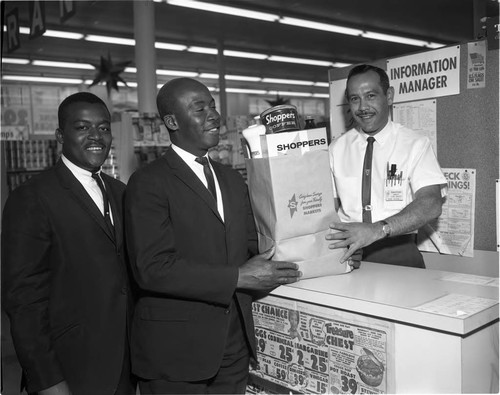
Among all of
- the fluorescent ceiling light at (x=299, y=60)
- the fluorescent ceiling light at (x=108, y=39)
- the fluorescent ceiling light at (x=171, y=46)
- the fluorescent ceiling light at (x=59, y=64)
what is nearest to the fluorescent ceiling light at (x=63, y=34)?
the fluorescent ceiling light at (x=108, y=39)

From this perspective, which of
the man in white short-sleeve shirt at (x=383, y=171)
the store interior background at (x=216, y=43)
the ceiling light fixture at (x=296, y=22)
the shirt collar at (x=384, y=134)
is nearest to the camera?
the man in white short-sleeve shirt at (x=383, y=171)

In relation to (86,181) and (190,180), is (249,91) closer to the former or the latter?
(86,181)

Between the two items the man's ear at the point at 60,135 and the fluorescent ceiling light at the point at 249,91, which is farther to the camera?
the fluorescent ceiling light at the point at 249,91

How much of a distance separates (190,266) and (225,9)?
7.82m

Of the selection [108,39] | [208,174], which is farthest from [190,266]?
[108,39]

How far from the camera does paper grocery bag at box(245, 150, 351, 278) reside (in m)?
1.53

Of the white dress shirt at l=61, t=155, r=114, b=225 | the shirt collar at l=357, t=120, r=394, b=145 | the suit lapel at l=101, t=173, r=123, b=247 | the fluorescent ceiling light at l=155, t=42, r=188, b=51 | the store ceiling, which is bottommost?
the suit lapel at l=101, t=173, r=123, b=247

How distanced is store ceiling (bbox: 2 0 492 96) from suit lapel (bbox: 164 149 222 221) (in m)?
6.93

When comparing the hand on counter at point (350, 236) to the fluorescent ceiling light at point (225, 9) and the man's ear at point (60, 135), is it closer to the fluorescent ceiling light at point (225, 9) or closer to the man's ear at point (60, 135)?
the man's ear at point (60, 135)

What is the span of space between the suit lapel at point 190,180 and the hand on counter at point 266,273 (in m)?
0.19

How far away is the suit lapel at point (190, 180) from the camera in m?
1.54

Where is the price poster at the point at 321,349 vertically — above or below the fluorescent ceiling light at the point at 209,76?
below

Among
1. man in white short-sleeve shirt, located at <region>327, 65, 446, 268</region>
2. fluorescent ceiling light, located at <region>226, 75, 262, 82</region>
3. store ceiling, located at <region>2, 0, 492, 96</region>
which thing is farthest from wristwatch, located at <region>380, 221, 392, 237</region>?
fluorescent ceiling light, located at <region>226, 75, 262, 82</region>

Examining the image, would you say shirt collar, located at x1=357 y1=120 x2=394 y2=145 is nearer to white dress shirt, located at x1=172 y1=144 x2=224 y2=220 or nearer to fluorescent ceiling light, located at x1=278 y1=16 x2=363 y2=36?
white dress shirt, located at x1=172 y1=144 x2=224 y2=220
